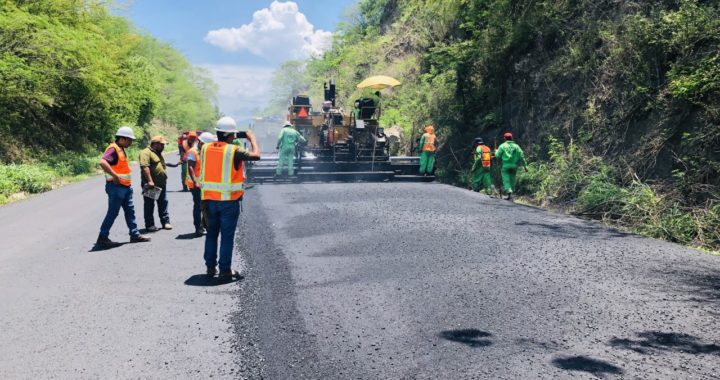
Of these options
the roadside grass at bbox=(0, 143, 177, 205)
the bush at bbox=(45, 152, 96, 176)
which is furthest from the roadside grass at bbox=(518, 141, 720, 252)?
the bush at bbox=(45, 152, 96, 176)

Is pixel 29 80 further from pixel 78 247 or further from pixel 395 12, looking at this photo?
pixel 395 12

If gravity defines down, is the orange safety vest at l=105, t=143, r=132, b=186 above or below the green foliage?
below

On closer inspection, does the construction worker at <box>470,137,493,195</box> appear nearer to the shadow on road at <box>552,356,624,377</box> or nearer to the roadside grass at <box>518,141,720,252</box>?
the roadside grass at <box>518,141,720,252</box>

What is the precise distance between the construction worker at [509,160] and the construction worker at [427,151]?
3.74 meters

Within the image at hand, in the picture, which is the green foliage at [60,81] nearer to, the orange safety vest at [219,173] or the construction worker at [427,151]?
the construction worker at [427,151]

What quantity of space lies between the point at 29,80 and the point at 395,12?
27.0 metres

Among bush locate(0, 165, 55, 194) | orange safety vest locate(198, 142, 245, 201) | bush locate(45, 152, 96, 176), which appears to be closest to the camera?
orange safety vest locate(198, 142, 245, 201)

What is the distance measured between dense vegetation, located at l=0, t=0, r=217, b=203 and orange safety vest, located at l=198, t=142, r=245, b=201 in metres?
11.2

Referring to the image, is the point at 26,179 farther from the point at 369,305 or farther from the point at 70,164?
the point at 369,305

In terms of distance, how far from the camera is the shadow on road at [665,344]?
13.0 feet

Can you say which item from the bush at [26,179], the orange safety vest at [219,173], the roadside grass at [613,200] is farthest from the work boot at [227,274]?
the bush at [26,179]

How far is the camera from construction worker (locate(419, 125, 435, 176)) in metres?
16.4

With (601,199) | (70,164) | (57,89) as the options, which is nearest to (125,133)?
(601,199)

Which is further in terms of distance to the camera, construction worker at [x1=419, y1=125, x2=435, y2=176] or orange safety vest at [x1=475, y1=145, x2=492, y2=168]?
construction worker at [x1=419, y1=125, x2=435, y2=176]
